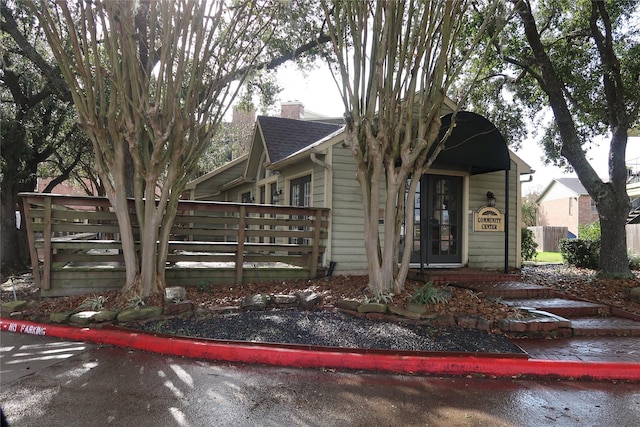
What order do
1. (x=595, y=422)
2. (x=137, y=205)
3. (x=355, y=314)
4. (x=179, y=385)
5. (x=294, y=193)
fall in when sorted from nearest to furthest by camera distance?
1. (x=595, y=422)
2. (x=179, y=385)
3. (x=355, y=314)
4. (x=137, y=205)
5. (x=294, y=193)

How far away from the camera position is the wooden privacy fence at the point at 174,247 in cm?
666

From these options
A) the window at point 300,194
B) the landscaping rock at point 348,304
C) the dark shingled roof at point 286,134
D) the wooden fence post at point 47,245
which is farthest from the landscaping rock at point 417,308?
the dark shingled roof at point 286,134

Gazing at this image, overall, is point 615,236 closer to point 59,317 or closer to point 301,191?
point 301,191

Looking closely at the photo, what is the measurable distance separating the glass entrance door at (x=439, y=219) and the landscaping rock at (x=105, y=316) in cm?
625

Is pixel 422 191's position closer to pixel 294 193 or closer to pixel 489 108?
pixel 294 193

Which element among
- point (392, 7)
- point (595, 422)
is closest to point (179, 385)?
point (595, 422)

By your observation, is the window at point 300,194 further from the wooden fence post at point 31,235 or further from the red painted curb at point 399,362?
the red painted curb at point 399,362

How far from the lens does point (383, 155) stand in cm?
650

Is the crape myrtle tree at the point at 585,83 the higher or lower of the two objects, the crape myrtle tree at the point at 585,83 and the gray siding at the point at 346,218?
the higher

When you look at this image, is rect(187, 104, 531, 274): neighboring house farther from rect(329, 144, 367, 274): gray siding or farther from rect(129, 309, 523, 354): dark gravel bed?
rect(129, 309, 523, 354): dark gravel bed

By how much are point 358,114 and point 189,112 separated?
8.73ft

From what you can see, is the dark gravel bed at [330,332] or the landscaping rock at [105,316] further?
the landscaping rock at [105,316]

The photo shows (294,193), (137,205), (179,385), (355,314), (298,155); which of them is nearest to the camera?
(179,385)

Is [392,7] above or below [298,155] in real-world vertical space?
above
